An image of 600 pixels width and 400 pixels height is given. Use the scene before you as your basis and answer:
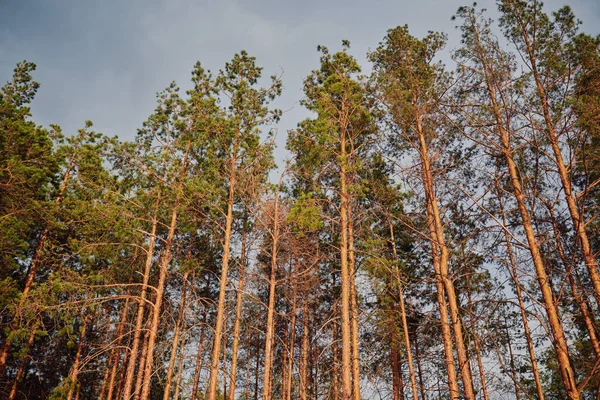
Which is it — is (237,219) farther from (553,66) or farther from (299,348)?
(553,66)

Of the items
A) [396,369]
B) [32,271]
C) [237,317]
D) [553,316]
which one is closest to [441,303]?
[553,316]

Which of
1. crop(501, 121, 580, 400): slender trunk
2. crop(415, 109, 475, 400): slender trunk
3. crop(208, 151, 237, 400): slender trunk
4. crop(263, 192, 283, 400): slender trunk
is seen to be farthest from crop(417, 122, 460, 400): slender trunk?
crop(208, 151, 237, 400): slender trunk

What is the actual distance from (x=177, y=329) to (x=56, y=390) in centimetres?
498

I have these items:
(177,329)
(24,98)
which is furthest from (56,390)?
(24,98)

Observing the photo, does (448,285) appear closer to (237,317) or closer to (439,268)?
(439,268)

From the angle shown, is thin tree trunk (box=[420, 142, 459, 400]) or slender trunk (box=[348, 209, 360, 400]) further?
slender trunk (box=[348, 209, 360, 400])

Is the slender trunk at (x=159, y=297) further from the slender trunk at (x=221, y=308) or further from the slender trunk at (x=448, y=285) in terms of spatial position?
the slender trunk at (x=448, y=285)

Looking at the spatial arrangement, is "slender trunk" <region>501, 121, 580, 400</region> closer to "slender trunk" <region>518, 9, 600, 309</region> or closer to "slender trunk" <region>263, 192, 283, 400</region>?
"slender trunk" <region>518, 9, 600, 309</region>

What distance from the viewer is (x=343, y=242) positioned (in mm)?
9352

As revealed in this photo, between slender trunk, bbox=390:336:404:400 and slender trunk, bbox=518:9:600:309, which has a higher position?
slender trunk, bbox=518:9:600:309

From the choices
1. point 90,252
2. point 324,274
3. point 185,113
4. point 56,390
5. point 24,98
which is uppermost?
point 24,98

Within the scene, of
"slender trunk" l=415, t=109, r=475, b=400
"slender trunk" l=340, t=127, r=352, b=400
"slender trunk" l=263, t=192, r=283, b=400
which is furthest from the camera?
"slender trunk" l=263, t=192, r=283, b=400

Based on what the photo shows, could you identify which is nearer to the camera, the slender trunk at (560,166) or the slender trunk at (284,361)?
the slender trunk at (560,166)

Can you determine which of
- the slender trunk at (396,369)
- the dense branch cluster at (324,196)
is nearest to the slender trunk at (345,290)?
the dense branch cluster at (324,196)
